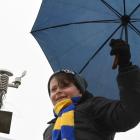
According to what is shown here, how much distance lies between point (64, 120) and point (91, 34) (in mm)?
1537

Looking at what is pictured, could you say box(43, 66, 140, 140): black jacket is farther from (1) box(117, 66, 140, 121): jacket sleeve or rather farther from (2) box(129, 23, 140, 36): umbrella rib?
(2) box(129, 23, 140, 36): umbrella rib

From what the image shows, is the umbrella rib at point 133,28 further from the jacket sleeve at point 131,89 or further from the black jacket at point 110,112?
the jacket sleeve at point 131,89

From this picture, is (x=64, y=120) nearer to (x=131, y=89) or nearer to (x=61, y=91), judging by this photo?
(x=61, y=91)

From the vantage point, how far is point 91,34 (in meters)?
3.86

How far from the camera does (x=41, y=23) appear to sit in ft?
13.7

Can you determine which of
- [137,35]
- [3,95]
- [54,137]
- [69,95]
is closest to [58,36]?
[137,35]

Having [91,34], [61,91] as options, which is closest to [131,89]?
[61,91]

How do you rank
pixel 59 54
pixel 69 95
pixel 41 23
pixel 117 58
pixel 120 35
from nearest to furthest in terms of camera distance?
pixel 117 58
pixel 69 95
pixel 120 35
pixel 59 54
pixel 41 23

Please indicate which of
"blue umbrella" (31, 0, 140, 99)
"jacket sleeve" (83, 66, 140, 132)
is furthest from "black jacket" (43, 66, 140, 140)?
"blue umbrella" (31, 0, 140, 99)

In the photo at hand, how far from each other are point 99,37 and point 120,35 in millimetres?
215

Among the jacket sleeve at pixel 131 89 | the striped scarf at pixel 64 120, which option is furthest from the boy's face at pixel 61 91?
the jacket sleeve at pixel 131 89

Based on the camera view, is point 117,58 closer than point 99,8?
Yes

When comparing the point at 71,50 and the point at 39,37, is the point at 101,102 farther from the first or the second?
the point at 39,37

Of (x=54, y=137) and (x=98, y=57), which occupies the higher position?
(x=98, y=57)
